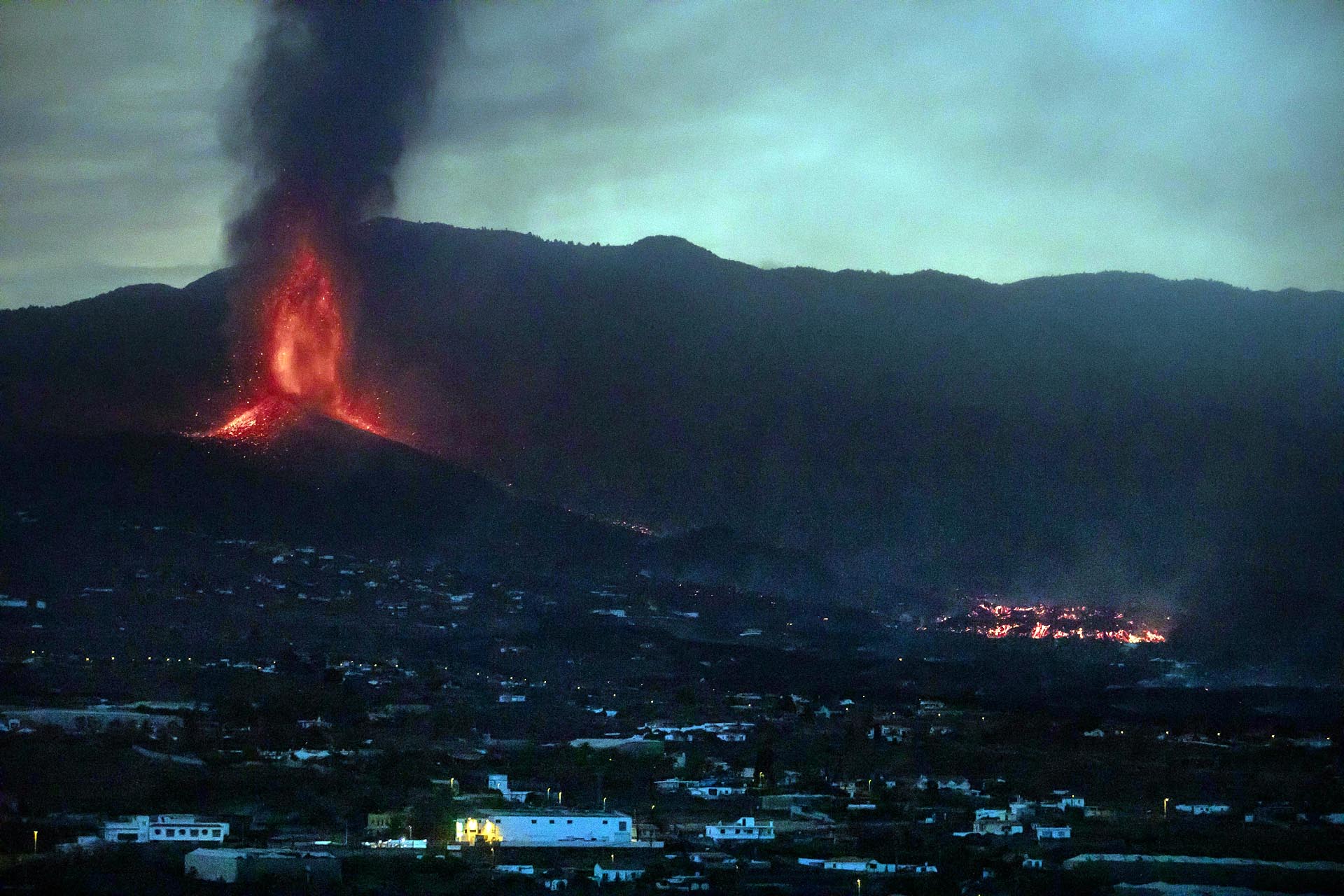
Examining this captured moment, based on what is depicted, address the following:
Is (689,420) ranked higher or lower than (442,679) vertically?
higher

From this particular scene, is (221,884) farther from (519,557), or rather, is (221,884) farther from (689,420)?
(689,420)

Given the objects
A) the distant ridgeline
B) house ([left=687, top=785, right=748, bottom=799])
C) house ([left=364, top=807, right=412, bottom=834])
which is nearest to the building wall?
house ([left=364, top=807, right=412, bottom=834])

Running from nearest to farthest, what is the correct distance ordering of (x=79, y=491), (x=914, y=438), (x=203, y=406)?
(x=79, y=491) < (x=203, y=406) < (x=914, y=438)

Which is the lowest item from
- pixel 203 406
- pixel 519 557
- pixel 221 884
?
pixel 221 884

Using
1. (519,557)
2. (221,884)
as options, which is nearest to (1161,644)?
(519,557)

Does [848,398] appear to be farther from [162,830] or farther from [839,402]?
[162,830]

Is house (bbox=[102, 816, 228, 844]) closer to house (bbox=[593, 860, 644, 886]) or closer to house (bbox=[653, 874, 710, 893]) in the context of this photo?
house (bbox=[593, 860, 644, 886])
